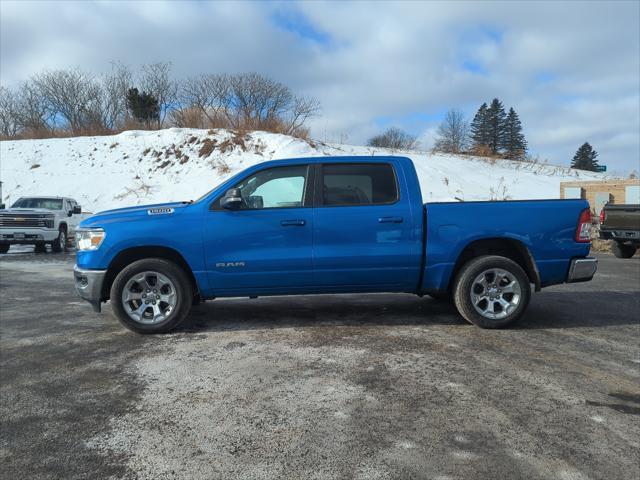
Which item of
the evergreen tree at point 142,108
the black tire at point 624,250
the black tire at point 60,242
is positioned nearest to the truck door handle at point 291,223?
the black tire at point 624,250

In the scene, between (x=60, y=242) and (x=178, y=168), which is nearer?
(x=60, y=242)

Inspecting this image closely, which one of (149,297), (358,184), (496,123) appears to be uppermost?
(496,123)

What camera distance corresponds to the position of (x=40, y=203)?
1523 cm

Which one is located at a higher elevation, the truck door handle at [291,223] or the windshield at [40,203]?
the windshield at [40,203]

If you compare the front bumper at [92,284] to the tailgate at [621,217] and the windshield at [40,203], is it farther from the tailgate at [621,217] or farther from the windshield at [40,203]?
the windshield at [40,203]

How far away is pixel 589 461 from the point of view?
2457mm

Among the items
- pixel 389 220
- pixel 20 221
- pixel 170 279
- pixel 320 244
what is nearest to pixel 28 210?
pixel 20 221

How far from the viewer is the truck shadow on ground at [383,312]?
17.6ft

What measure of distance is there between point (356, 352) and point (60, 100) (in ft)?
185

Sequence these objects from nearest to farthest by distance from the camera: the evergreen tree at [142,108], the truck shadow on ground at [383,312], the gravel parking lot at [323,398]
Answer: the gravel parking lot at [323,398], the truck shadow on ground at [383,312], the evergreen tree at [142,108]

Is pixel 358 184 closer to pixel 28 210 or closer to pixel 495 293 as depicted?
pixel 495 293

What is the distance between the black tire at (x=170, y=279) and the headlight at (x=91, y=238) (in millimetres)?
414

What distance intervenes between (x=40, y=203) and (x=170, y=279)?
1306 centimetres

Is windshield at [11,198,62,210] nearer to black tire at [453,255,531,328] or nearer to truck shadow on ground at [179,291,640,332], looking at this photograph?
truck shadow on ground at [179,291,640,332]
